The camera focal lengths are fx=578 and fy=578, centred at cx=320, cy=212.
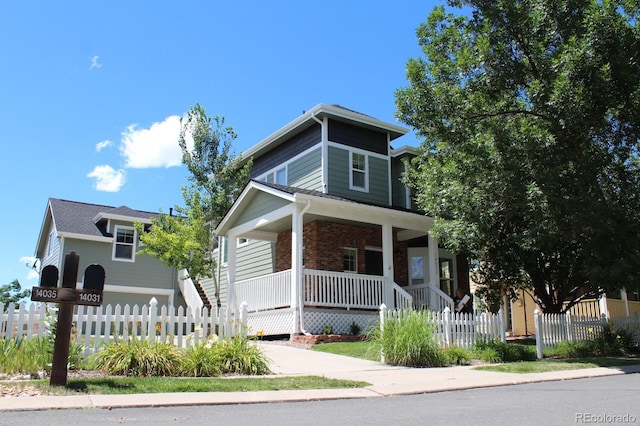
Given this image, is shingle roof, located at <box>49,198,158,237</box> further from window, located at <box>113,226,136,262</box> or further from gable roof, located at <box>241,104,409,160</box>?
gable roof, located at <box>241,104,409,160</box>

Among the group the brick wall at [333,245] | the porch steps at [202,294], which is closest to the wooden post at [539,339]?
the brick wall at [333,245]

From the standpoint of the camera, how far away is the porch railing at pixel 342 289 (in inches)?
643

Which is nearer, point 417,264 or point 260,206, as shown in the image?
point 260,206

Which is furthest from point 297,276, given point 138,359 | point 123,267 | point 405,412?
point 123,267

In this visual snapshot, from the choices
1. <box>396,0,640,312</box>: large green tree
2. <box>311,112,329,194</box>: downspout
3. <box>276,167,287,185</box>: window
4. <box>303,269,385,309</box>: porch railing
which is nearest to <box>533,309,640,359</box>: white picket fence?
<box>396,0,640,312</box>: large green tree

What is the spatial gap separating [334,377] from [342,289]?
7.38m

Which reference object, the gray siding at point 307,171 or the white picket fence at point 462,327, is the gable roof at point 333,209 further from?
the white picket fence at point 462,327

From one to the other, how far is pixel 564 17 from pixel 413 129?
4285 mm

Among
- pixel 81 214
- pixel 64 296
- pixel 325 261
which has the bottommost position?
pixel 64 296

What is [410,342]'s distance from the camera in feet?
37.3

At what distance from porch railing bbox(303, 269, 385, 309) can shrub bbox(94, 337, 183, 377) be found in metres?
6.85

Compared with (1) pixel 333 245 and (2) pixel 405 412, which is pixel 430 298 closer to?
(1) pixel 333 245

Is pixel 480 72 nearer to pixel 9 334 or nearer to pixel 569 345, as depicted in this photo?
pixel 569 345

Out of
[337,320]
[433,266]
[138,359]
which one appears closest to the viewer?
[138,359]
